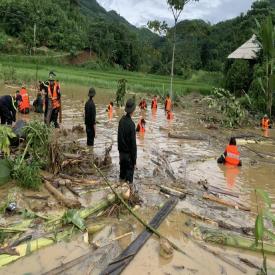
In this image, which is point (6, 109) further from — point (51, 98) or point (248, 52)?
point (248, 52)

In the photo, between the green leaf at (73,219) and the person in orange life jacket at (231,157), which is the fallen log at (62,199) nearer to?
the green leaf at (73,219)

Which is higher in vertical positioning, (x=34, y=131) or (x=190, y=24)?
(x=190, y=24)

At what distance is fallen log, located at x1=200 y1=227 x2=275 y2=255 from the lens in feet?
20.3

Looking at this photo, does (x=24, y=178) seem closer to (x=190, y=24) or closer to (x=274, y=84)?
(x=274, y=84)

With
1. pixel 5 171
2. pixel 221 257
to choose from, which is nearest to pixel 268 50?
pixel 5 171

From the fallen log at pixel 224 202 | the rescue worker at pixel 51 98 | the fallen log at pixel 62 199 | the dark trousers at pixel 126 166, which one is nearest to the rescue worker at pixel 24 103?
the rescue worker at pixel 51 98

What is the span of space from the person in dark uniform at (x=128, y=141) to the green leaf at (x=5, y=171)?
2.12m

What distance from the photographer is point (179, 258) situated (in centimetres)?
580

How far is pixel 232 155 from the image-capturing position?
11227mm

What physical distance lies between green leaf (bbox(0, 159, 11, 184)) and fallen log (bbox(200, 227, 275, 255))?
370cm

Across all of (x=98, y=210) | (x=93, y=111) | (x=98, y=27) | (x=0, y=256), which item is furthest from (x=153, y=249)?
(x=98, y=27)

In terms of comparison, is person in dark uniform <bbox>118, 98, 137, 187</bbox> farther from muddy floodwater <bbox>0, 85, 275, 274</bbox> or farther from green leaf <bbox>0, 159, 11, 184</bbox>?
green leaf <bbox>0, 159, 11, 184</bbox>

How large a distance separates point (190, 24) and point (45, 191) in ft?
71.5

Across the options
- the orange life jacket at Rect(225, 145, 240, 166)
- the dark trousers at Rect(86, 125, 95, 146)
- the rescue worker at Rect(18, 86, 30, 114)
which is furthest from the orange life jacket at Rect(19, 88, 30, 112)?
the orange life jacket at Rect(225, 145, 240, 166)
